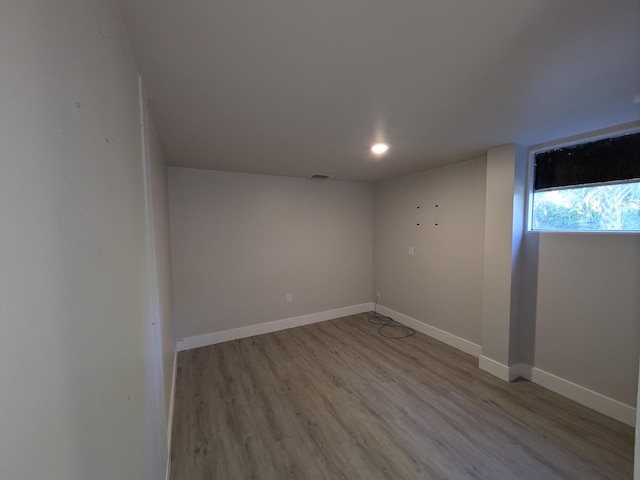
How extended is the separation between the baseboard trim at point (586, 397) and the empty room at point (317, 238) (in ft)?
0.05

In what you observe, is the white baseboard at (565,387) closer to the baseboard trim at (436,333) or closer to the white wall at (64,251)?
the baseboard trim at (436,333)

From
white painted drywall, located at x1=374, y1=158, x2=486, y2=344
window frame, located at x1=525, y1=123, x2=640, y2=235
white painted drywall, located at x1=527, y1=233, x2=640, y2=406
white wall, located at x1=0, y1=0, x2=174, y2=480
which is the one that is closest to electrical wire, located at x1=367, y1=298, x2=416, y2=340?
white painted drywall, located at x1=374, y1=158, x2=486, y2=344

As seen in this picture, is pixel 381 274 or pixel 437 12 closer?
pixel 437 12

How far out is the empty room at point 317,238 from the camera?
49 cm

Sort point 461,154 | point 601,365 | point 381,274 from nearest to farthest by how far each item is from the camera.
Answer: point 601,365, point 461,154, point 381,274

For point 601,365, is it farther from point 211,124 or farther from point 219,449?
point 211,124

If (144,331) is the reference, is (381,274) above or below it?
below

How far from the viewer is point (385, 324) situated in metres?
4.10

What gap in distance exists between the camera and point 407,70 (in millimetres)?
1298

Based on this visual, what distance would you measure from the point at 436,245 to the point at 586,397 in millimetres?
1925

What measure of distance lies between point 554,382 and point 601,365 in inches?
16.8

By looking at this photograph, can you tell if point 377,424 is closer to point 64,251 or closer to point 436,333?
point 436,333

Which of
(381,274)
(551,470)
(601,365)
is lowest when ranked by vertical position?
(551,470)

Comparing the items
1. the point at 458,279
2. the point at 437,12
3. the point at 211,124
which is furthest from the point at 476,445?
the point at 211,124
